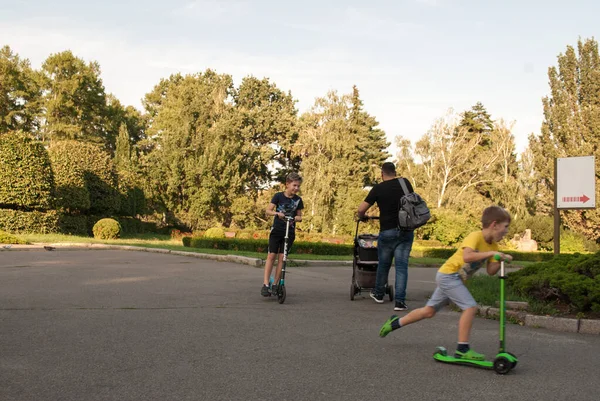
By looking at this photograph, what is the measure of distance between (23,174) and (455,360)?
26.2 metres

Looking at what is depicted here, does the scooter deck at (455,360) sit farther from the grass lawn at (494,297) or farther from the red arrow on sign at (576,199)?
the red arrow on sign at (576,199)

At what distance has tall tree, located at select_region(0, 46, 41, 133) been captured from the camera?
51575mm

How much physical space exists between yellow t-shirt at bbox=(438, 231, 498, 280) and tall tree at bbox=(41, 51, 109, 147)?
5302cm

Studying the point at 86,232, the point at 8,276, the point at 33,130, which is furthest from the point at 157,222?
the point at 8,276

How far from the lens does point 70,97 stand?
5462 centimetres

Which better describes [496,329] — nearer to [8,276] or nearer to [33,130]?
[8,276]

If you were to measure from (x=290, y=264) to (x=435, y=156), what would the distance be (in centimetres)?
3846

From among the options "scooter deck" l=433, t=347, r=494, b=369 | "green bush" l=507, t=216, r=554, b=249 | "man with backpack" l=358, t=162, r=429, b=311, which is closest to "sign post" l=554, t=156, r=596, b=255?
"man with backpack" l=358, t=162, r=429, b=311

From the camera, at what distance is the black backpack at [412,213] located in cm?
823

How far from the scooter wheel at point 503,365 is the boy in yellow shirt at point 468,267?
9.2 inches

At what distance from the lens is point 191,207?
43.4 meters

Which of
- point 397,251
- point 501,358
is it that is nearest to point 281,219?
point 397,251

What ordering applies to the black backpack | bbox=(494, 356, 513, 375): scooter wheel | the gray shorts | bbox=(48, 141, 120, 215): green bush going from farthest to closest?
bbox=(48, 141, 120, 215): green bush < the black backpack < the gray shorts < bbox=(494, 356, 513, 375): scooter wheel

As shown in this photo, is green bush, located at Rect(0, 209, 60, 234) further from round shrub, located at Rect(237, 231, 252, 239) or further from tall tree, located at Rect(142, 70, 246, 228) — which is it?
tall tree, located at Rect(142, 70, 246, 228)
